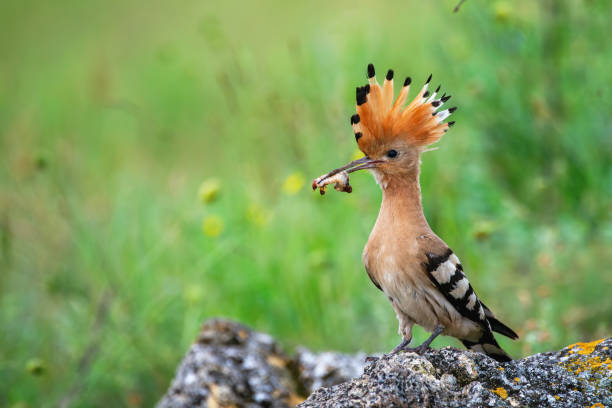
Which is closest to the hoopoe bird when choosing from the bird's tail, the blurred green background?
the bird's tail

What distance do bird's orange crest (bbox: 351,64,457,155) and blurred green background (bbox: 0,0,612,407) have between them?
1.09 metres

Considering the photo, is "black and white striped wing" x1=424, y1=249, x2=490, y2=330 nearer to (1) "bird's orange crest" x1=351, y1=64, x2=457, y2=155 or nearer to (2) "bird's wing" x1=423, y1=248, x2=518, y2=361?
(2) "bird's wing" x1=423, y1=248, x2=518, y2=361

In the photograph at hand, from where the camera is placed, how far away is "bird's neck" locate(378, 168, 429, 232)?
2.49 m

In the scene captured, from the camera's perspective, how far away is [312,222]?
4.79m

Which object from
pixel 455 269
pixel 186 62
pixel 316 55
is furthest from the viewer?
pixel 186 62

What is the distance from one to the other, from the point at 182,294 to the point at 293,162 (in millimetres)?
1470

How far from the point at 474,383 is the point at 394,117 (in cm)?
88

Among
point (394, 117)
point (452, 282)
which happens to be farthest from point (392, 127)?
point (452, 282)

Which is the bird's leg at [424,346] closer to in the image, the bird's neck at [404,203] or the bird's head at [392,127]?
the bird's neck at [404,203]

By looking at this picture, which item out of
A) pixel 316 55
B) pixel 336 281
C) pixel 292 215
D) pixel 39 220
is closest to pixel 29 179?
pixel 39 220

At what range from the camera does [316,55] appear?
619cm

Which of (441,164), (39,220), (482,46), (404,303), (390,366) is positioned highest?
(482,46)

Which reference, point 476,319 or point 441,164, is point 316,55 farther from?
point 476,319

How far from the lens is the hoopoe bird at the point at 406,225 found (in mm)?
2410
